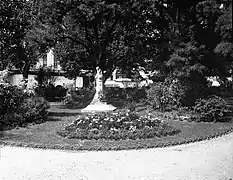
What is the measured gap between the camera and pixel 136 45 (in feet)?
79.5

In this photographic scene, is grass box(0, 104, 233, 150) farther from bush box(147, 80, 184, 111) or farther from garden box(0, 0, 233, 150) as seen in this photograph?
bush box(147, 80, 184, 111)

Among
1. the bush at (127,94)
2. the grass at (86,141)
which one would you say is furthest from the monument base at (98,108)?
the grass at (86,141)

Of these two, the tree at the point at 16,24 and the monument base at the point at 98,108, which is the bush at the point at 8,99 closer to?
the monument base at the point at 98,108

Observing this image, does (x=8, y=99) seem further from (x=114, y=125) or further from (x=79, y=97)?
(x=79, y=97)

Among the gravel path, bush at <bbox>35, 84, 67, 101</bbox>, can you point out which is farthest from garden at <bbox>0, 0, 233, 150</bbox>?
bush at <bbox>35, 84, 67, 101</bbox>

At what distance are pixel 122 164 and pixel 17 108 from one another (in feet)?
27.3

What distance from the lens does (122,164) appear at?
812 centimetres

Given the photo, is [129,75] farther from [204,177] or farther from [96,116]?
[204,177]

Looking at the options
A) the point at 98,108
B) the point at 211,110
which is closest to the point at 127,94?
the point at 98,108

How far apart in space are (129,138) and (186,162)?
3386mm

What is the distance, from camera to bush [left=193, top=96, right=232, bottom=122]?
15953mm

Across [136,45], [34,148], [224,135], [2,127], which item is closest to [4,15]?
[136,45]

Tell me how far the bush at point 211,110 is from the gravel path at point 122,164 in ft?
18.2

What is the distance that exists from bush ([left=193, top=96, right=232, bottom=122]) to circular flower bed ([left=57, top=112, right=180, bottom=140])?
3646 millimetres
